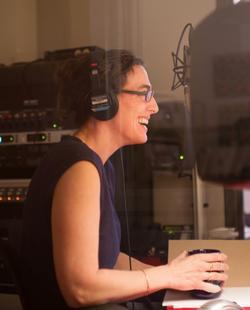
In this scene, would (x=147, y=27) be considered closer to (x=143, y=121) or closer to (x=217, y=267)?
(x=143, y=121)

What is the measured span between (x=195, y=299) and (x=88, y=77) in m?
0.52

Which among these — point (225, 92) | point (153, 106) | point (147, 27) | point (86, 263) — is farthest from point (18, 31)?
point (86, 263)

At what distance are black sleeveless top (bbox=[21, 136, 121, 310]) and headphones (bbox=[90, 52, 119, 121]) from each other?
0.09 metres

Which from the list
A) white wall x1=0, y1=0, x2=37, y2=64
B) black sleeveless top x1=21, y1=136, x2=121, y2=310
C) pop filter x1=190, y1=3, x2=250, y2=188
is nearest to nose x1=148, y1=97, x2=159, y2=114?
pop filter x1=190, y1=3, x2=250, y2=188

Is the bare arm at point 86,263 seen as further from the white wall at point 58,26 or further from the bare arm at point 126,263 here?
the white wall at point 58,26

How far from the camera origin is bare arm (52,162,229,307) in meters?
0.74

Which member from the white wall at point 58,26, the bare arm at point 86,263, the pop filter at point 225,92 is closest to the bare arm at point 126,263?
the bare arm at point 86,263

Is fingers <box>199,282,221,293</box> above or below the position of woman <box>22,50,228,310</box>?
below

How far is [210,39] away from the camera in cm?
89

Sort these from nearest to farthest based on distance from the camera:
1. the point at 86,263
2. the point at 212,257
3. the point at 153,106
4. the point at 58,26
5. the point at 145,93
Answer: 1. the point at 86,263
2. the point at 212,257
3. the point at 145,93
4. the point at 153,106
5. the point at 58,26

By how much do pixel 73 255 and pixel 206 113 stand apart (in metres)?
0.43

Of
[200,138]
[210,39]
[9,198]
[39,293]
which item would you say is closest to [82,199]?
[39,293]

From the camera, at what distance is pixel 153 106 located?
1048 mm

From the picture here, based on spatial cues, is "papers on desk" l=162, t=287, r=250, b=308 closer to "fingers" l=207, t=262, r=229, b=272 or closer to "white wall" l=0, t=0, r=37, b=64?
"fingers" l=207, t=262, r=229, b=272
